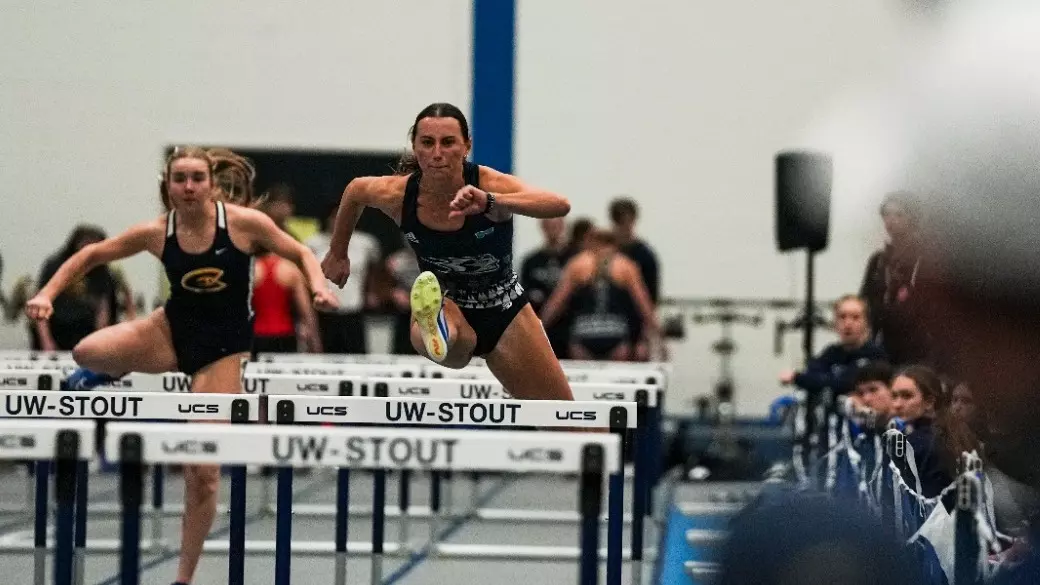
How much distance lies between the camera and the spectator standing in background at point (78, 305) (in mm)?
9781

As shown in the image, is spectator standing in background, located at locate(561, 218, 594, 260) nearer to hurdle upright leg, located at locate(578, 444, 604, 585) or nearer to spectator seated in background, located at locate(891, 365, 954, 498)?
spectator seated in background, located at locate(891, 365, 954, 498)

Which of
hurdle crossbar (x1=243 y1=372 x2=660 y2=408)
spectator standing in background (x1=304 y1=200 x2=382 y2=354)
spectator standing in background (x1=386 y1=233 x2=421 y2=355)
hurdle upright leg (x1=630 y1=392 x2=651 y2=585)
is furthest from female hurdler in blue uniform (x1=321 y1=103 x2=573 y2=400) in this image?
spectator standing in background (x1=304 y1=200 x2=382 y2=354)

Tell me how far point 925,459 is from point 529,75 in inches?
369

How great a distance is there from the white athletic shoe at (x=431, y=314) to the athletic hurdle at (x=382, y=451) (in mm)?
1660

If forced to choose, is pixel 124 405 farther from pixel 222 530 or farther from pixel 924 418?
pixel 222 530

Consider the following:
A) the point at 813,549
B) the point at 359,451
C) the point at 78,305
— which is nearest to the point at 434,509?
the point at 78,305

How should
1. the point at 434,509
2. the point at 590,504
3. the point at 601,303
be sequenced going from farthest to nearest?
1. the point at 601,303
2. the point at 434,509
3. the point at 590,504

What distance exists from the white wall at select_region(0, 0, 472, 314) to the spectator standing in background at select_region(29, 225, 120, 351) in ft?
9.48

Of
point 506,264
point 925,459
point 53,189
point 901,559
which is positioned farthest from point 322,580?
point 53,189

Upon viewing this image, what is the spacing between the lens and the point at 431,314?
4.95 meters

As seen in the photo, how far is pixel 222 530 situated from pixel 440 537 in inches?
47.7

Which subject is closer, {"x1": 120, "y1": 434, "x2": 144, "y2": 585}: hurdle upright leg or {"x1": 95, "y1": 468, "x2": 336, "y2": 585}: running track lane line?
{"x1": 120, "y1": 434, "x2": 144, "y2": 585}: hurdle upright leg

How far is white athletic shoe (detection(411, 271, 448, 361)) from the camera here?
4.93 metres

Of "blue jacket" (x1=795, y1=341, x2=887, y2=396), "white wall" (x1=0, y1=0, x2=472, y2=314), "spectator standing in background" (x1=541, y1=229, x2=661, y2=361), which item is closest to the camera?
"blue jacket" (x1=795, y1=341, x2=887, y2=396)
